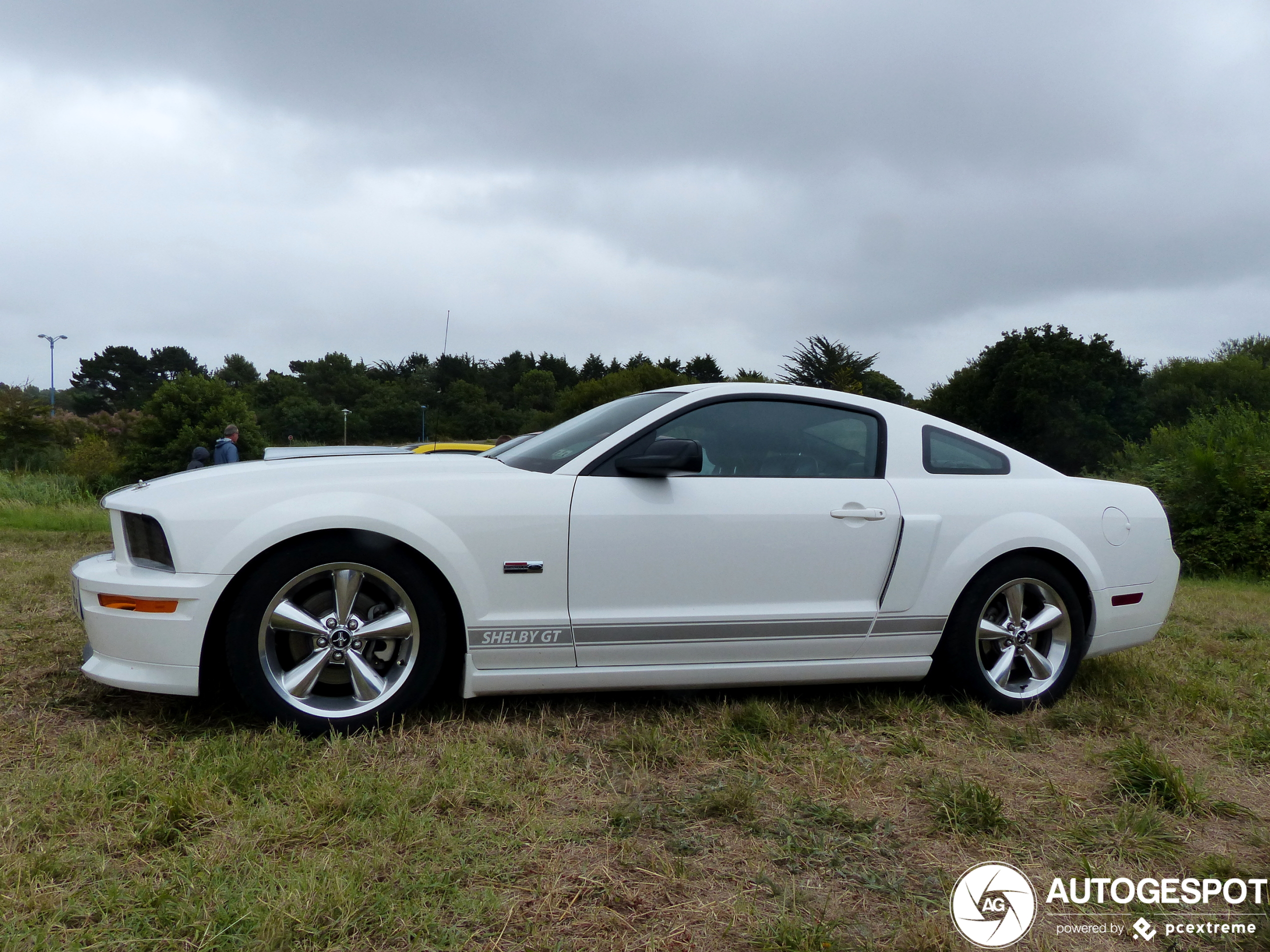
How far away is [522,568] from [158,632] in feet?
4.04

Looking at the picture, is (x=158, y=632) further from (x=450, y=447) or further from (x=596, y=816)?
(x=450, y=447)

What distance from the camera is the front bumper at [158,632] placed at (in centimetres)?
316

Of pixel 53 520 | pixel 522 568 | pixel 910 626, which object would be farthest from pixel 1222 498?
pixel 53 520

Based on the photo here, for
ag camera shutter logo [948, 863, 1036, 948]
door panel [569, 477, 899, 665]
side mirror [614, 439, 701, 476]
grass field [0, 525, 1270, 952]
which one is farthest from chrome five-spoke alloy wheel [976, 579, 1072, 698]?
ag camera shutter logo [948, 863, 1036, 948]

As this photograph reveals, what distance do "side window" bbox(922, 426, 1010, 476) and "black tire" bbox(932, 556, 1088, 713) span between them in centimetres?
41

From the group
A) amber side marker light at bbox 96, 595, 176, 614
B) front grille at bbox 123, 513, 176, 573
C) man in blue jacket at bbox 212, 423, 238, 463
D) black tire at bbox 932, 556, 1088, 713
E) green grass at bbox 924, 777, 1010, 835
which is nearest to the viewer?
green grass at bbox 924, 777, 1010, 835

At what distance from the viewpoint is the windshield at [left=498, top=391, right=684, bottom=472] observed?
12.2ft

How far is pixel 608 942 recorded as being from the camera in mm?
2076

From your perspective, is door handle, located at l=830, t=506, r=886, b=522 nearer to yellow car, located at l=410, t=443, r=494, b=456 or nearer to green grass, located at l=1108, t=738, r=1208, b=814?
green grass, located at l=1108, t=738, r=1208, b=814

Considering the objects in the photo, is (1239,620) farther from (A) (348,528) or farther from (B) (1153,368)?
(B) (1153,368)

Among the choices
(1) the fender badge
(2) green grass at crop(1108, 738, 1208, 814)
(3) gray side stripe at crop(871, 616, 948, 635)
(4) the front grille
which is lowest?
(2) green grass at crop(1108, 738, 1208, 814)

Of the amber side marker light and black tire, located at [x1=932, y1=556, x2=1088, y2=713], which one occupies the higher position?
the amber side marker light

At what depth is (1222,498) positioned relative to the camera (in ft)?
47.6

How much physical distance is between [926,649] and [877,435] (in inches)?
36.3
